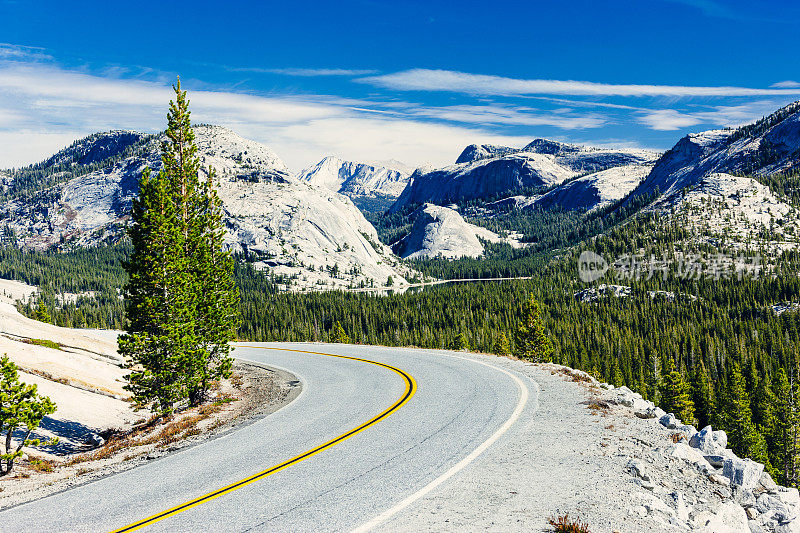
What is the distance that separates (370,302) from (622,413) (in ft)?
490

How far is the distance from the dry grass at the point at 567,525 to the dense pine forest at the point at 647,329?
2380 inches

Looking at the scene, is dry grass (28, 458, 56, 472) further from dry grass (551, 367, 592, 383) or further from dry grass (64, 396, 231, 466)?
dry grass (551, 367, 592, 383)

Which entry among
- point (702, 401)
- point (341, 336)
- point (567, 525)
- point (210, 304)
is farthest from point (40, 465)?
point (702, 401)

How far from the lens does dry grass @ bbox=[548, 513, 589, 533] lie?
814cm

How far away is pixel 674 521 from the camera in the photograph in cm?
893

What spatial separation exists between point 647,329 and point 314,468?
5588 inches

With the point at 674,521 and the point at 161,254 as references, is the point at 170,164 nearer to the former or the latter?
the point at 161,254

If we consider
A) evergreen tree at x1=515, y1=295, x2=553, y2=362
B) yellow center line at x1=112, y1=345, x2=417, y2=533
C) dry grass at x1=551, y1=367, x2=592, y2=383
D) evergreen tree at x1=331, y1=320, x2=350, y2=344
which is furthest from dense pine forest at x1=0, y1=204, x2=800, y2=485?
yellow center line at x1=112, y1=345, x2=417, y2=533

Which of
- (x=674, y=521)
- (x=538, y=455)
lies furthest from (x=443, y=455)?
(x=674, y=521)

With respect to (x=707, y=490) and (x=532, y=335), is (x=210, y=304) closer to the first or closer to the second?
(x=707, y=490)

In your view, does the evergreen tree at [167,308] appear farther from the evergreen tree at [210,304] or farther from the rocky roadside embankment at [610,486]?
the rocky roadside embankment at [610,486]

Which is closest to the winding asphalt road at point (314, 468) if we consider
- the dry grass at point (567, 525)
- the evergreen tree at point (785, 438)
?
the dry grass at point (567, 525)

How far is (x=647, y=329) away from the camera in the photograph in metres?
134

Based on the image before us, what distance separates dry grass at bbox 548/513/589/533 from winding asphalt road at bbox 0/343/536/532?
107 inches
